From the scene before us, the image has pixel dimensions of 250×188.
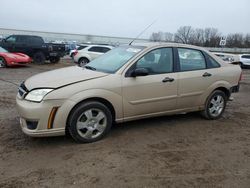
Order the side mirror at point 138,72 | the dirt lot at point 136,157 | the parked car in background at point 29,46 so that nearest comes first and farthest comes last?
the dirt lot at point 136,157
the side mirror at point 138,72
the parked car in background at point 29,46

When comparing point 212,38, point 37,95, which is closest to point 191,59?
point 37,95

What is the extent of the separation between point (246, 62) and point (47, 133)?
82.1 feet

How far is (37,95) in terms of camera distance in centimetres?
415

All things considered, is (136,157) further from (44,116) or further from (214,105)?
(214,105)

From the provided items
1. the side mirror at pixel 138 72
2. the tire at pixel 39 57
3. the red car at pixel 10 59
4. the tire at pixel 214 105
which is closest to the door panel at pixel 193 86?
the tire at pixel 214 105

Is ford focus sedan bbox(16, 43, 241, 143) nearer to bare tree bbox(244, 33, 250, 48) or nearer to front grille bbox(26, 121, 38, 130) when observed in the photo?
front grille bbox(26, 121, 38, 130)

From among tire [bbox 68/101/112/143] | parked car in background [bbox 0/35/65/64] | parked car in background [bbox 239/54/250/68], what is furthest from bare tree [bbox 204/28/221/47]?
tire [bbox 68/101/112/143]

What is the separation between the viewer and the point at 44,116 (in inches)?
160

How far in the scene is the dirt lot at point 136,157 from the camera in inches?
134

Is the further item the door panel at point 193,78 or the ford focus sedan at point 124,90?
the door panel at point 193,78

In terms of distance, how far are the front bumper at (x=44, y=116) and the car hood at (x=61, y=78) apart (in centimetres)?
28

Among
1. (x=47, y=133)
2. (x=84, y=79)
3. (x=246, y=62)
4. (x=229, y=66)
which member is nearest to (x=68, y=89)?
(x=84, y=79)

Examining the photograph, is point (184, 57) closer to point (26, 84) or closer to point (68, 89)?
point (68, 89)

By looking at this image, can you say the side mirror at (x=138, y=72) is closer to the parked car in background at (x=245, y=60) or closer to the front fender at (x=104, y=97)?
the front fender at (x=104, y=97)
